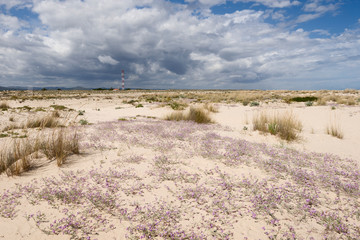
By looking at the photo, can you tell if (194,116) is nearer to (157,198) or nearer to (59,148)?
(59,148)

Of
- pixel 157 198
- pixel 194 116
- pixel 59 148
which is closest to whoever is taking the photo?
pixel 157 198

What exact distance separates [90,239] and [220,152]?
4.40 metres

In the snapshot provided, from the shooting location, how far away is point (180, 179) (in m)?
4.48

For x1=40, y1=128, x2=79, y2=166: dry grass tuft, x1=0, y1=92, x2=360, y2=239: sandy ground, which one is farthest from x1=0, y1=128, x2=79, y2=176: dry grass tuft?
x1=0, y1=92, x2=360, y2=239: sandy ground

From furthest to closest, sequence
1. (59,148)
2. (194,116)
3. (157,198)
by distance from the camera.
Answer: (194,116) < (59,148) < (157,198)

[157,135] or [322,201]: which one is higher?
[157,135]

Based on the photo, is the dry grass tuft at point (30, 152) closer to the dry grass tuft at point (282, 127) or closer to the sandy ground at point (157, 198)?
the sandy ground at point (157, 198)

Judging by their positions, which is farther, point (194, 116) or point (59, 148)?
point (194, 116)

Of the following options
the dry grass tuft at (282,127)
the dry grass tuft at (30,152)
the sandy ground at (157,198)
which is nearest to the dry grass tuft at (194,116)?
the dry grass tuft at (282,127)

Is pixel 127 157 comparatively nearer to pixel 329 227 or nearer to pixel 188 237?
pixel 188 237

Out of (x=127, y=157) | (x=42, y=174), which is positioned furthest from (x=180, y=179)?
(x=42, y=174)

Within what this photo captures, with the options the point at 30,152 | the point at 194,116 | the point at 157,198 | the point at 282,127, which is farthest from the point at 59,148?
the point at 282,127

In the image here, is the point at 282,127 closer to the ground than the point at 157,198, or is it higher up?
higher up

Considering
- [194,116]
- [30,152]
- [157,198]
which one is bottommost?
[157,198]
